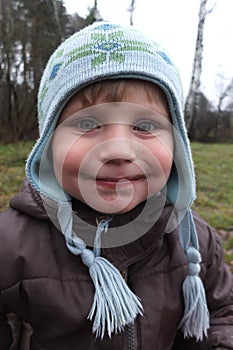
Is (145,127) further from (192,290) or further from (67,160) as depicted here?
(192,290)

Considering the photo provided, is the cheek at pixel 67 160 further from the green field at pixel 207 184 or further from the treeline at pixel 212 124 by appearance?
the treeline at pixel 212 124

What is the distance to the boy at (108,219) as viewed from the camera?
1.10 meters

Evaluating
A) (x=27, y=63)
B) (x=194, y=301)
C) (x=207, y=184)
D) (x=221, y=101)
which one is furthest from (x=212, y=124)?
(x=194, y=301)

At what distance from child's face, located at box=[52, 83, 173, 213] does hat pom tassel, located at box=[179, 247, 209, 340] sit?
30 cm

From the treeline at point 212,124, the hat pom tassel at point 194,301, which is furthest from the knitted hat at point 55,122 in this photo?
the treeline at point 212,124

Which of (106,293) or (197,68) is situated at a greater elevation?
(197,68)

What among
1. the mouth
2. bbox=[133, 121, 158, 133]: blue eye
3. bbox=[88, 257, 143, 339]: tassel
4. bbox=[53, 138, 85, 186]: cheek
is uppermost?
bbox=[133, 121, 158, 133]: blue eye

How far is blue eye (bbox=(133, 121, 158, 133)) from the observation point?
1118mm

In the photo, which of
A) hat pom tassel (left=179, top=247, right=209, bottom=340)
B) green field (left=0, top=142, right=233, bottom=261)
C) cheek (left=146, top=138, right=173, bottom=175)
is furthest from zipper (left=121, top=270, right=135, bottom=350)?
green field (left=0, top=142, right=233, bottom=261)

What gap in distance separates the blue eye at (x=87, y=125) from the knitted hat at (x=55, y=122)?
0.08 m

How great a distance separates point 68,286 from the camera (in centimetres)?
122

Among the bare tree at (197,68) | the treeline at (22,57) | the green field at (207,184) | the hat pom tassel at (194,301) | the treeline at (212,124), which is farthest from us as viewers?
the treeline at (212,124)

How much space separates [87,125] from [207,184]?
466 cm

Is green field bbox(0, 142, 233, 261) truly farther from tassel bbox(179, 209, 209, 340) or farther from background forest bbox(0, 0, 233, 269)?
tassel bbox(179, 209, 209, 340)
